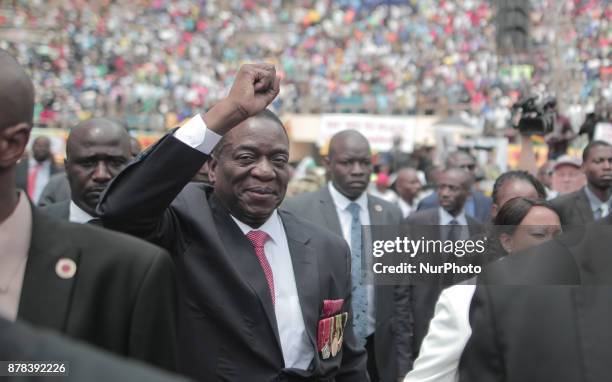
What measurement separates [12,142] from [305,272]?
4.87 feet

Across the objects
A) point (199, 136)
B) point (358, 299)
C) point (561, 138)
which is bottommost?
point (358, 299)

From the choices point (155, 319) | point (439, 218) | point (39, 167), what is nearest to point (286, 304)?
point (155, 319)

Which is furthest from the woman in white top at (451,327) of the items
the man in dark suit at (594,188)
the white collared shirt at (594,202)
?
the white collared shirt at (594,202)

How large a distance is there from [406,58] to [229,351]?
3068cm

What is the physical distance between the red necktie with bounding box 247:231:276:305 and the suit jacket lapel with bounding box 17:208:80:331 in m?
1.11

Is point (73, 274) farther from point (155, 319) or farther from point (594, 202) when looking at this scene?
point (594, 202)

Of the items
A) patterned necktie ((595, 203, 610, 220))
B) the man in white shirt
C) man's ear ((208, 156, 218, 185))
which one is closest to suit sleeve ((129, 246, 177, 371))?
man's ear ((208, 156, 218, 185))

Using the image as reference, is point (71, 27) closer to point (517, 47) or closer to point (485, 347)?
point (517, 47)

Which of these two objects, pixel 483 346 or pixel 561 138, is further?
pixel 561 138

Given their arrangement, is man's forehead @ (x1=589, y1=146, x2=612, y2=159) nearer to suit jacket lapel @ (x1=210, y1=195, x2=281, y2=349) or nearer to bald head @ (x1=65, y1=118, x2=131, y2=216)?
bald head @ (x1=65, y1=118, x2=131, y2=216)

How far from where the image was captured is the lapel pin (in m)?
2.03

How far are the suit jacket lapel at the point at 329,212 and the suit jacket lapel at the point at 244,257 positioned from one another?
9.84 feet

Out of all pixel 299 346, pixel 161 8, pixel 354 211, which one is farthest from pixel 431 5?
pixel 299 346

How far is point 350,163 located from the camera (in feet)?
22.9
